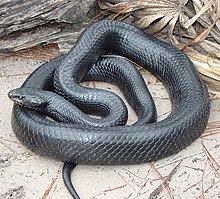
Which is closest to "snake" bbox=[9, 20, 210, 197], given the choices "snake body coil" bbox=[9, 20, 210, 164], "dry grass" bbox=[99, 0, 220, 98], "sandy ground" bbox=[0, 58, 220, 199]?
"snake body coil" bbox=[9, 20, 210, 164]

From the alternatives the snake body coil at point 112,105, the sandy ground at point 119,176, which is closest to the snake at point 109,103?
the snake body coil at point 112,105

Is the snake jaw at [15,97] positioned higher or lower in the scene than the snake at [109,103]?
higher

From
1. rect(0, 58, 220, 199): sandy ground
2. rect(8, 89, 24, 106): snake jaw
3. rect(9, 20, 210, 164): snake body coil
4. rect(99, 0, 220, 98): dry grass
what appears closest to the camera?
rect(0, 58, 220, 199): sandy ground

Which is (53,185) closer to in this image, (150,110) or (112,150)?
(112,150)

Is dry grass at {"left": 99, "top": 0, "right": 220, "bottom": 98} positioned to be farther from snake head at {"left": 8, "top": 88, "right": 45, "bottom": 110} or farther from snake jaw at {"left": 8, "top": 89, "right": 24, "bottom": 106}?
snake jaw at {"left": 8, "top": 89, "right": 24, "bottom": 106}

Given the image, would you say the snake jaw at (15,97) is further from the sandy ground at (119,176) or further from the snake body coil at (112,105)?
the sandy ground at (119,176)

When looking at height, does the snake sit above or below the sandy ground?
above
